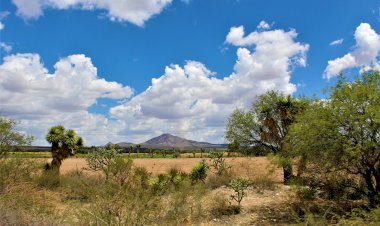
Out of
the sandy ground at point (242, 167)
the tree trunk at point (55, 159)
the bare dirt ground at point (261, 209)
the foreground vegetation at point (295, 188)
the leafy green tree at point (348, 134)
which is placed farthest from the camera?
the sandy ground at point (242, 167)

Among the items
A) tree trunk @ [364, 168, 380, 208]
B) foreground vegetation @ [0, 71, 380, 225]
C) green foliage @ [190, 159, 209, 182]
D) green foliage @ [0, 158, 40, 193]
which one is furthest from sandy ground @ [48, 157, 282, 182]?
green foliage @ [0, 158, 40, 193]

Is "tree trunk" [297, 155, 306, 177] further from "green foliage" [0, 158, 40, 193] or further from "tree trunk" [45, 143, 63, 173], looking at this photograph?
"tree trunk" [45, 143, 63, 173]

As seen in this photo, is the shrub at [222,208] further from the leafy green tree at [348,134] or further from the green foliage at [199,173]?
the green foliage at [199,173]

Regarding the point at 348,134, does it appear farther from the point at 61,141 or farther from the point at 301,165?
the point at 61,141

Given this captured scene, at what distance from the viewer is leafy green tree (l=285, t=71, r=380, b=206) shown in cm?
1449

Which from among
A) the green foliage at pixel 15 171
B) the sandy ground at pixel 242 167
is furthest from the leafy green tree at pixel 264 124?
the green foliage at pixel 15 171

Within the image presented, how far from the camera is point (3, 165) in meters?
17.8

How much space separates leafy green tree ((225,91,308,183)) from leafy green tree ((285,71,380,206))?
9.54 m

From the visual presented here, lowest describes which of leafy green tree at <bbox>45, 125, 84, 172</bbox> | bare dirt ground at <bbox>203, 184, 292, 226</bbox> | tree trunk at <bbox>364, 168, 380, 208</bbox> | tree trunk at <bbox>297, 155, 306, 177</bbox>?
bare dirt ground at <bbox>203, 184, 292, 226</bbox>

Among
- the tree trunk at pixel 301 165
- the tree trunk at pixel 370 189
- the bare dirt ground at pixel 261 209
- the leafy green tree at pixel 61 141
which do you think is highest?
the leafy green tree at pixel 61 141

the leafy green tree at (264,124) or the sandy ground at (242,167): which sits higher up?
the leafy green tree at (264,124)

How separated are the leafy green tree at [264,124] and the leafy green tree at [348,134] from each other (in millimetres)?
9541

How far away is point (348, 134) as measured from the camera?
14922mm

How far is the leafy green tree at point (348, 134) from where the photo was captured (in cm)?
1449
